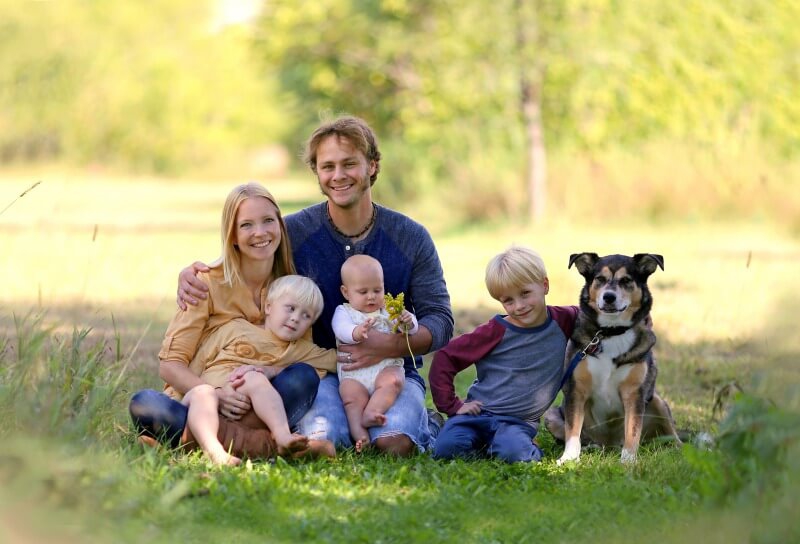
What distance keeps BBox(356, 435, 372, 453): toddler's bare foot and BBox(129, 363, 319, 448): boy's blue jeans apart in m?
0.38

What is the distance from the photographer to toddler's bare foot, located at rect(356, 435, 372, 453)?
5.99 meters

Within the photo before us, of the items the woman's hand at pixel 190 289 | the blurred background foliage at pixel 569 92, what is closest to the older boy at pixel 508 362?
the woman's hand at pixel 190 289

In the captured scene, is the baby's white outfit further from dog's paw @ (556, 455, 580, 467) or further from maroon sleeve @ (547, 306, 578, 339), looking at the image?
dog's paw @ (556, 455, 580, 467)

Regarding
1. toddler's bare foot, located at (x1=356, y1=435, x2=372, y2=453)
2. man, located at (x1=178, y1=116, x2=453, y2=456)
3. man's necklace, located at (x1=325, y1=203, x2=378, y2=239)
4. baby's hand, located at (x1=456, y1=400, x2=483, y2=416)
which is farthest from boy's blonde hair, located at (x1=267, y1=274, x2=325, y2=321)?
baby's hand, located at (x1=456, y1=400, x2=483, y2=416)

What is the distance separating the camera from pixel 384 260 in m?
6.46

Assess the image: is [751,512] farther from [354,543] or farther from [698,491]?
[354,543]

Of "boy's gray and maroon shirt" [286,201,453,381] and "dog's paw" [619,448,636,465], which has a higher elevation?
"boy's gray and maroon shirt" [286,201,453,381]

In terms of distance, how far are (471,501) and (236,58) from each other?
67.3 meters

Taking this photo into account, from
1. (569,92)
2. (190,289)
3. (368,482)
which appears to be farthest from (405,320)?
(569,92)

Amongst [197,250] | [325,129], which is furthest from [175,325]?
[197,250]

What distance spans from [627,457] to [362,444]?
1.30m

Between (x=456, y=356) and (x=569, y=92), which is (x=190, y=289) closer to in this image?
(x=456, y=356)

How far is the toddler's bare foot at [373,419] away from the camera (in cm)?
603

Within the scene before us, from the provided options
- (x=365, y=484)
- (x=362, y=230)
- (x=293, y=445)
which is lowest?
(x=365, y=484)
